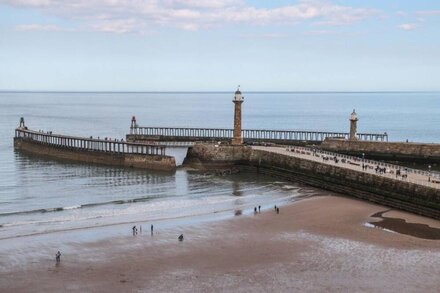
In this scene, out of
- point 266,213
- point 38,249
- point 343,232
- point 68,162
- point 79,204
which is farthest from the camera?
point 68,162

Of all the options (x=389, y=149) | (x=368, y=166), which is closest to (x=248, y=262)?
(x=368, y=166)

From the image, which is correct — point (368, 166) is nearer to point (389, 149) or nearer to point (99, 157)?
point (389, 149)

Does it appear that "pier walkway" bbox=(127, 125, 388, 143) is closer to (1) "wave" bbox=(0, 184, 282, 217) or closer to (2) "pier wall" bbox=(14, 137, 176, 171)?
(2) "pier wall" bbox=(14, 137, 176, 171)

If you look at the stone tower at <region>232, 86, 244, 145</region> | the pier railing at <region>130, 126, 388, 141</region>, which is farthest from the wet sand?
the pier railing at <region>130, 126, 388, 141</region>

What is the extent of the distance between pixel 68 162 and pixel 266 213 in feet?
110

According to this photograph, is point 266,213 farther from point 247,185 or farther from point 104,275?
point 104,275

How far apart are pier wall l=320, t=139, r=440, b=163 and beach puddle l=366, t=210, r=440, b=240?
88.9 feet

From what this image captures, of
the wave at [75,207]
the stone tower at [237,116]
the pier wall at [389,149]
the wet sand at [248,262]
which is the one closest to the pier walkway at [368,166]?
the stone tower at [237,116]

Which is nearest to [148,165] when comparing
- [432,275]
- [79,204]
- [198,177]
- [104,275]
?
[198,177]

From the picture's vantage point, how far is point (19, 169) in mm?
56125

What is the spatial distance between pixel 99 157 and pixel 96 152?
1022 millimetres

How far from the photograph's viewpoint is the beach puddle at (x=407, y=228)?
97.0 ft

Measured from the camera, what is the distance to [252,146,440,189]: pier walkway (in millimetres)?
37062

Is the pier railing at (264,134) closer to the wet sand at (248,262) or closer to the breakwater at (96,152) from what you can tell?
the breakwater at (96,152)
